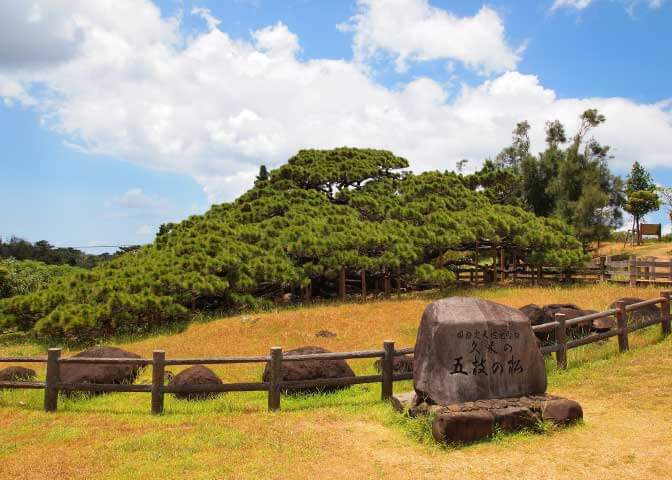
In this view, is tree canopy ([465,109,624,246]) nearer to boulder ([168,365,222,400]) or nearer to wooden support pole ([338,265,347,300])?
wooden support pole ([338,265,347,300])

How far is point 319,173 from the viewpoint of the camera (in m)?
27.5

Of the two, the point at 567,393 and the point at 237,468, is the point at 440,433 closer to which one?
the point at 237,468

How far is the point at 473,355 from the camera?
293 inches

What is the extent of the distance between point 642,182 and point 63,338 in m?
51.4

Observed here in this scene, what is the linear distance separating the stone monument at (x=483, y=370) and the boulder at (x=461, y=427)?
3 centimetres

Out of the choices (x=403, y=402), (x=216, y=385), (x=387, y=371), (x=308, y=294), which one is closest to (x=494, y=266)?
(x=308, y=294)

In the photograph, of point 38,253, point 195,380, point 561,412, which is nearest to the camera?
point 561,412

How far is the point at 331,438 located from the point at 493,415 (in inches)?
82.8

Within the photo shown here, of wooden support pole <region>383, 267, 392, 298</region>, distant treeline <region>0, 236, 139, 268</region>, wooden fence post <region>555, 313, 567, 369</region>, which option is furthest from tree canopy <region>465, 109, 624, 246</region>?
distant treeline <region>0, 236, 139, 268</region>

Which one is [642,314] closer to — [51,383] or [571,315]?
[571,315]

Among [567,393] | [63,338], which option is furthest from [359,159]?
[567,393]

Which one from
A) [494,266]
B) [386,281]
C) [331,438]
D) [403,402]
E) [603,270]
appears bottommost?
[331,438]

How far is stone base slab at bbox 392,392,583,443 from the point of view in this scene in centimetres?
673

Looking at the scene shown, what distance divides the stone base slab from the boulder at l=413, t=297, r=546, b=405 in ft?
0.54
